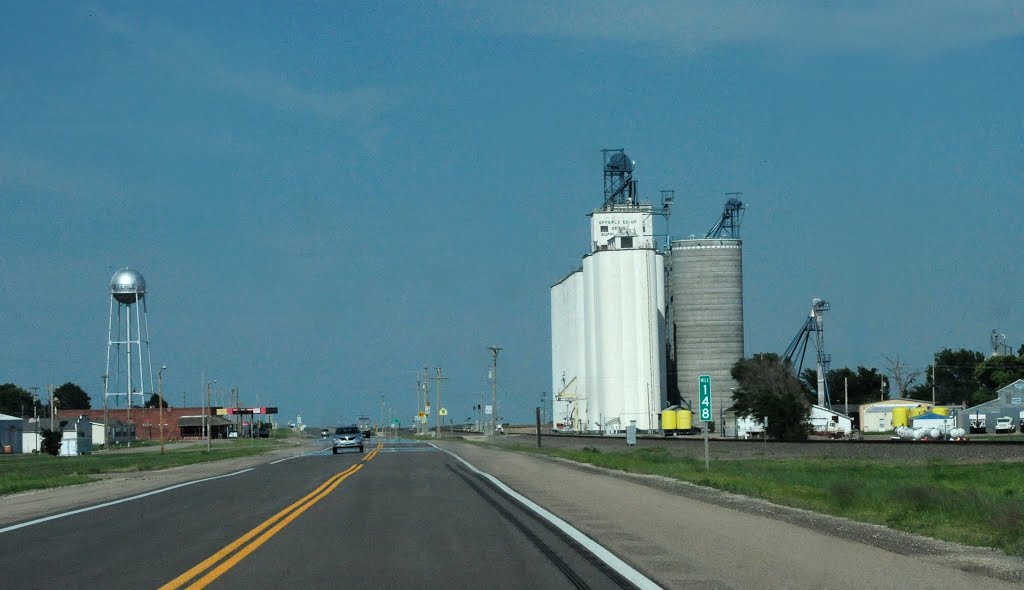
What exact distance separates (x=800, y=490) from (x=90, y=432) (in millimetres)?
116384

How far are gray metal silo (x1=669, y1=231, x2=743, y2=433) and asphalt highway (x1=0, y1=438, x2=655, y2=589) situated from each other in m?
94.4

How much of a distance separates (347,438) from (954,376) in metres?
118

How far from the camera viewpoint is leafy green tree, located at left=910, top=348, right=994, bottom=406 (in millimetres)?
157125

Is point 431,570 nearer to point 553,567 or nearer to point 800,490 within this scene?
point 553,567

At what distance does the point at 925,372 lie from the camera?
166500 millimetres

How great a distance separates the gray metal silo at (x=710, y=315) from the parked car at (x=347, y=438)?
184ft

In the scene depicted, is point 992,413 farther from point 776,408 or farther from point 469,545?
point 469,545

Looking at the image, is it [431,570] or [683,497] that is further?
[683,497]

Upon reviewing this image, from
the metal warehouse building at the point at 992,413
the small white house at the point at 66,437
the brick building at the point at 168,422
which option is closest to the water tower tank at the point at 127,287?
the small white house at the point at 66,437

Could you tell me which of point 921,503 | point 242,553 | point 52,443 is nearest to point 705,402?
point 921,503

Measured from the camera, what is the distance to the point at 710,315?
117 metres

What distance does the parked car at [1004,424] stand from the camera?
92.8m

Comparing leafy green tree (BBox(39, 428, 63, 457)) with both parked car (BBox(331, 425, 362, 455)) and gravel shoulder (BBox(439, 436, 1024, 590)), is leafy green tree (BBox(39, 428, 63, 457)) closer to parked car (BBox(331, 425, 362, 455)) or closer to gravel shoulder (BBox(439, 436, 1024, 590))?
Result: parked car (BBox(331, 425, 362, 455))

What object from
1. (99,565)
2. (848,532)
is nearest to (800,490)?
(848,532)
